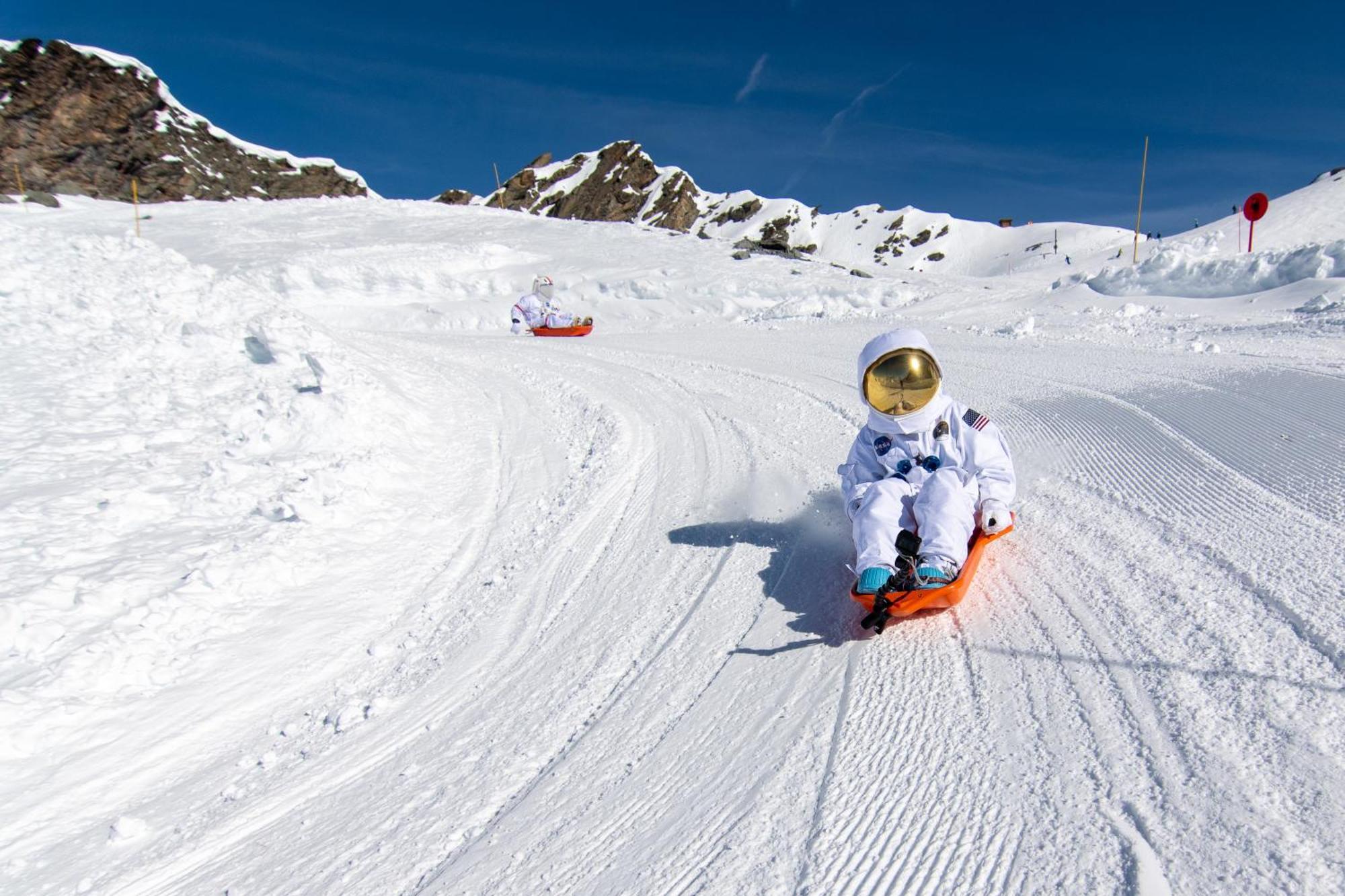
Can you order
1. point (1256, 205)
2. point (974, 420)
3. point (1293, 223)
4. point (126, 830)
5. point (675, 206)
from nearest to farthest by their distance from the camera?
point (126, 830) < point (974, 420) < point (1256, 205) < point (1293, 223) < point (675, 206)

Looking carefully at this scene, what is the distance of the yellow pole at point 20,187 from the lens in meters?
26.7

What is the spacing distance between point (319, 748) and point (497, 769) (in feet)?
2.94

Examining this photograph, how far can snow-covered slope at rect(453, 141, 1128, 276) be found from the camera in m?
95.4

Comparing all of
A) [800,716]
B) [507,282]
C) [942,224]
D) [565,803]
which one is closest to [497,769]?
[565,803]

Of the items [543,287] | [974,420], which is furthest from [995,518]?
[543,287]

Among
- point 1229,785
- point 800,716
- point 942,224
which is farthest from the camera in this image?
point 942,224

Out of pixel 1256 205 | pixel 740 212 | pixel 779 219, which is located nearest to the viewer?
pixel 1256 205

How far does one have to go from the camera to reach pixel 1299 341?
7.23 m

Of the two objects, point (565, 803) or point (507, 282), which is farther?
point (507, 282)

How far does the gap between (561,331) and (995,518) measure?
1331 cm

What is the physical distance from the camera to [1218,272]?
42.4 feet

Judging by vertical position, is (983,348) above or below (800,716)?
above

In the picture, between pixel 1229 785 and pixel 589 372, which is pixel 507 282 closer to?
pixel 589 372

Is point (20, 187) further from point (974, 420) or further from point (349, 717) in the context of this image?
point (974, 420)
